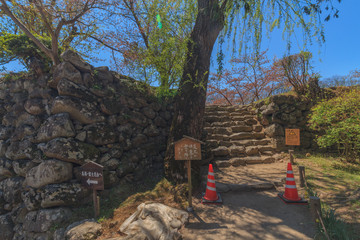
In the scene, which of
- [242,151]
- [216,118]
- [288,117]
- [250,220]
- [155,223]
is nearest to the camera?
[155,223]

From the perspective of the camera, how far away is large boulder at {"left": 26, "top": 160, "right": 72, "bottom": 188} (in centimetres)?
300

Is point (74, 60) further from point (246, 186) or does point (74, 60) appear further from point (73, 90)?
point (246, 186)

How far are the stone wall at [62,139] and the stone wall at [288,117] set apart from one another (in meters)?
4.39

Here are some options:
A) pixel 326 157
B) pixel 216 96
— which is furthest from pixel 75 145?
pixel 216 96

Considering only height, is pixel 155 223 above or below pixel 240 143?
below

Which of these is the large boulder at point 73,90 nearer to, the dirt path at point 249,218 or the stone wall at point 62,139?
the stone wall at point 62,139

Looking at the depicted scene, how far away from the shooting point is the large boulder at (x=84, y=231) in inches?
91.1

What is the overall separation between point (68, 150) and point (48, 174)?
21.0 inches

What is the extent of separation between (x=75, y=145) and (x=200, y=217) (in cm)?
288

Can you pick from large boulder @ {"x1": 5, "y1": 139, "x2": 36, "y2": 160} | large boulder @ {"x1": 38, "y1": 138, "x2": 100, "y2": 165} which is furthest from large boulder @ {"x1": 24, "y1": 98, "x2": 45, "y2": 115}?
large boulder @ {"x1": 38, "y1": 138, "x2": 100, "y2": 165}

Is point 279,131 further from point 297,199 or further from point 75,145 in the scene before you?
point 75,145

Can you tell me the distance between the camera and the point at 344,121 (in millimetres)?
4219

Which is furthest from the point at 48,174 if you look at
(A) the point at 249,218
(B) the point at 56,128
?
(A) the point at 249,218

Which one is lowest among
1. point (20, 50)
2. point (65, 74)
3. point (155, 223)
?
point (155, 223)
